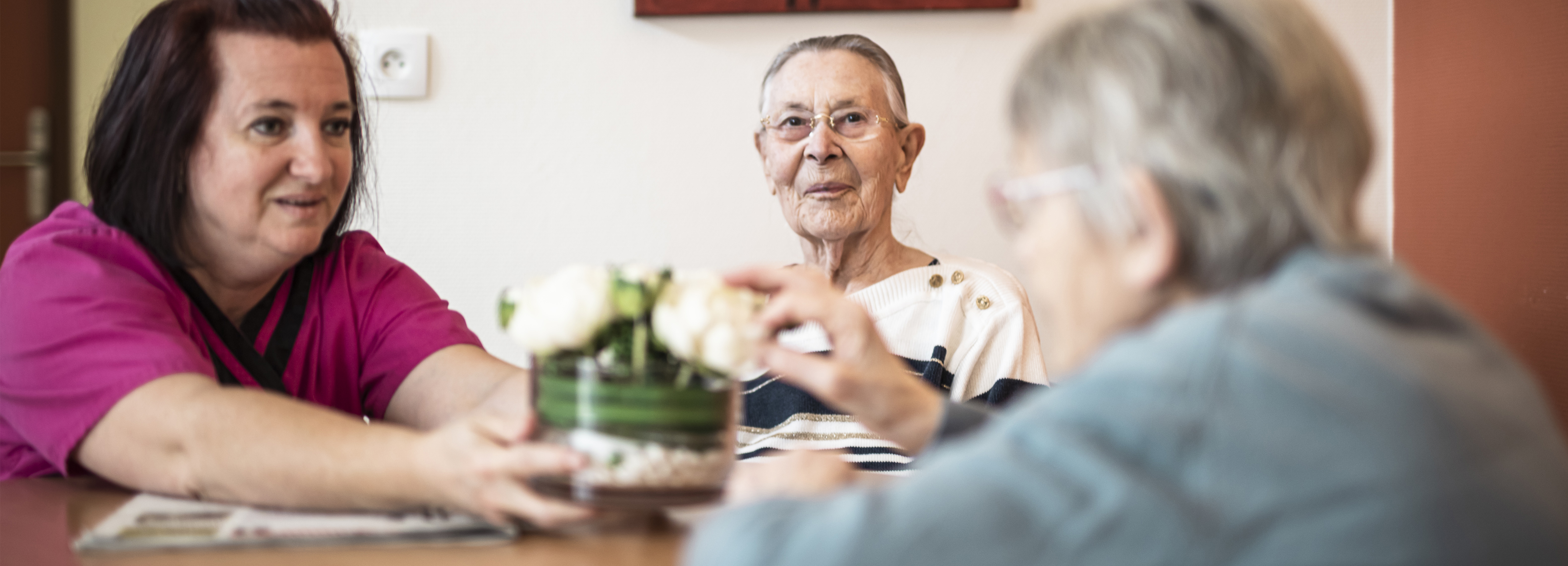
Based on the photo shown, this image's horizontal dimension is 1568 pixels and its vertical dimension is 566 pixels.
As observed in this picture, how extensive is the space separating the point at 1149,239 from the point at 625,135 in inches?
67.6

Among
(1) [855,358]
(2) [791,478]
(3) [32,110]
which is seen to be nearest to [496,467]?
(2) [791,478]

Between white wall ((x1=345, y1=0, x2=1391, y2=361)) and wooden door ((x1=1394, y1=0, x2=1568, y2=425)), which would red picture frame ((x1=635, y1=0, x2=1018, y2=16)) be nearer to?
white wall ((x1=345, y1=0, x2=1391, y2=361))

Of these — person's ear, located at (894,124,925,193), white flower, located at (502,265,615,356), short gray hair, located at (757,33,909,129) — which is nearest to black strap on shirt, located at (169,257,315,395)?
white flower, located at (502,265,615,356)

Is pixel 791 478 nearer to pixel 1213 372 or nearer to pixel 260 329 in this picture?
pixel 1213 372

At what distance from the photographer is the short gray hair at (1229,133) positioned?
0.63m

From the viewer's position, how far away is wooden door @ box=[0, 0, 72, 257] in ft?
8.51

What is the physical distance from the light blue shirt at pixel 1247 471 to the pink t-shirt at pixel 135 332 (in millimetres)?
715

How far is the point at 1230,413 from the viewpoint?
537mm

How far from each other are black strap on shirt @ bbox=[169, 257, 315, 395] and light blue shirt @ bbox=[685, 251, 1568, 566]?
82 cm

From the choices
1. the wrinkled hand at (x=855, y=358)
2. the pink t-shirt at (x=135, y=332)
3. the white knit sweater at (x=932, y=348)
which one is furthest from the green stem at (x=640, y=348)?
the white knit sweater at (x=932, y=348)

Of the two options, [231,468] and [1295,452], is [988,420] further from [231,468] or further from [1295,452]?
[231,468]

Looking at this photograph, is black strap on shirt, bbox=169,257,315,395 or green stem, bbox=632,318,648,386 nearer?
green stem, bbox=632,318,648,386

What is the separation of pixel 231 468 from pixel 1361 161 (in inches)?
34.1

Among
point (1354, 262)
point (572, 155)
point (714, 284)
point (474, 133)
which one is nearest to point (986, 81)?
point (572, 155)
